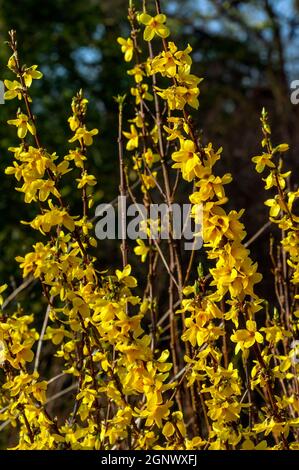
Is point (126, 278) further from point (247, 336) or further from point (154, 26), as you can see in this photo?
point (154, 26)

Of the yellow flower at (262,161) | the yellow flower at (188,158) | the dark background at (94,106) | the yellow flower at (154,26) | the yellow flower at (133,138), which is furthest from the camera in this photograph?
the dark background at (94,106)

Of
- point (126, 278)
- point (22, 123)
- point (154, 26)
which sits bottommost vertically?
point (126, 278)

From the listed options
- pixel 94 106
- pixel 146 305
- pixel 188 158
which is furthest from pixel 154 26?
pixel 94 106

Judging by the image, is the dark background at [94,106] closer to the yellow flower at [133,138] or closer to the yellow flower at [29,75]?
the yellow flower at [133,138]

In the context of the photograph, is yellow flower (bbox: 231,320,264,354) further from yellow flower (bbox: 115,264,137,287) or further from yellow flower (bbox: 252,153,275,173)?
yellow flower (bbox: 252,153,275,173)

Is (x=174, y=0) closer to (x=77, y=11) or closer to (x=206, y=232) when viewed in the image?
(x=77, y=11)

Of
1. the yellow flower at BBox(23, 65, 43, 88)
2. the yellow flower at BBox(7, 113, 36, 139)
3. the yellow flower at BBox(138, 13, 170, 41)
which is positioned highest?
the yellow flower at BBox(138, 13, 170, 41)

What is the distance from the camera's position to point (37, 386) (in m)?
1.89

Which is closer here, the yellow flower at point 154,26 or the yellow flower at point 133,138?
the yellow flower at point 154,26

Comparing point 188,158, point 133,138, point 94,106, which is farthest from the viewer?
point 94,106

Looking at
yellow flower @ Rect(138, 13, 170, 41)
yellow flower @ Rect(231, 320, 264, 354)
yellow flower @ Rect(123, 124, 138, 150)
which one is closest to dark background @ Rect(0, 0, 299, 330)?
yellow flower @ Rect(123, 124, 138, 150)

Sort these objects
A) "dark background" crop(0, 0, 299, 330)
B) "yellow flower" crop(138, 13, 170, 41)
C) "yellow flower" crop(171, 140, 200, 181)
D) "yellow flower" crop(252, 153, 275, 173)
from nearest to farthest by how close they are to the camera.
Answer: "yellow flower" crop(171, 140, 200, 181) < "yellow flower" crop(252, 153, 275, 173) < "yellow flower" crop(138, 13, 170, 41) < "dark background" crop(0, 0, 299, 330)

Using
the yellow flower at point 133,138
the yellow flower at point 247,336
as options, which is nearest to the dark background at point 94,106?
the yellow flower at point 133,138
